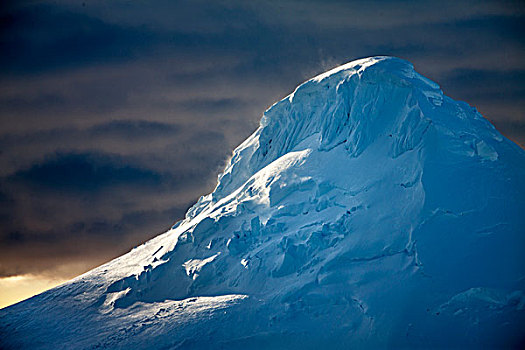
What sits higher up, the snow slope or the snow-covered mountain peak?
the snow-covered mountain peak

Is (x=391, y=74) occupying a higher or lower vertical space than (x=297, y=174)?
higher

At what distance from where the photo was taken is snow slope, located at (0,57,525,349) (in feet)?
122

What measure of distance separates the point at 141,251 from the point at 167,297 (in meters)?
8.10

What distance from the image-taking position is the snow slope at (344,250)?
37312mm

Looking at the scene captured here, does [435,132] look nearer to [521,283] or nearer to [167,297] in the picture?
[521,283]

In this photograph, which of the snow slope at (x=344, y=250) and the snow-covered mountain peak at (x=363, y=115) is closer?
the snow slope at (x=344, y=250)

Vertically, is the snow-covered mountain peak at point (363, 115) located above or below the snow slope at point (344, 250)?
above

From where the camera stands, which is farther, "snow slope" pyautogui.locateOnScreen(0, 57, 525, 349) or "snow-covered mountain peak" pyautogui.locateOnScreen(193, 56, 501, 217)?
"snow-covered mountain peak" pyautogui.locateOnScreen(193, 56, 501, 217)

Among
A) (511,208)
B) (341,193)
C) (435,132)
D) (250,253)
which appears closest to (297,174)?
(341,193)

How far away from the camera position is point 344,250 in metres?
39.6

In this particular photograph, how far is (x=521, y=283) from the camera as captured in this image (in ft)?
124

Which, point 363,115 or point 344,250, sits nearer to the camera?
point 344,250

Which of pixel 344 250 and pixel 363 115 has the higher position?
pixel 363 115

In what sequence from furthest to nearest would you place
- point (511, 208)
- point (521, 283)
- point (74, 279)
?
point (74, 279) → point (511, 208) → point (521, 283)
